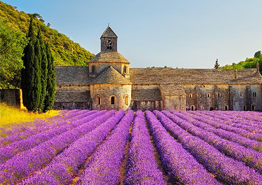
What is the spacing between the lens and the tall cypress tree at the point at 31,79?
1923 centimetres

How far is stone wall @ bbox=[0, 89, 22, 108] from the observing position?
18.7 m

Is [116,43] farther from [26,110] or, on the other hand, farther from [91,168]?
[91,168]

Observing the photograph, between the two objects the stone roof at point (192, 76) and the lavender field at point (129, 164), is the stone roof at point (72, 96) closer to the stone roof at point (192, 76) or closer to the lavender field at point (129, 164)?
the stone roof at point (192, 76)

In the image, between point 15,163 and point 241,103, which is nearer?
point 15,163

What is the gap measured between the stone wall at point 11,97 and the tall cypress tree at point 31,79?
386 millimetres

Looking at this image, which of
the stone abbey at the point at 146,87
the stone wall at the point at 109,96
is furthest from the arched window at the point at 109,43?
the stone wall at the point at 109,96

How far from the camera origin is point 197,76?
1419 inches

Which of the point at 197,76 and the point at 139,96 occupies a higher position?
the point at 197,76

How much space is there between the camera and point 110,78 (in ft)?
97.6

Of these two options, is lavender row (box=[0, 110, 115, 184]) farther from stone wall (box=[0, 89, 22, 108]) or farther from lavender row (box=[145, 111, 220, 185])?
stone wall (box=[0, 89, 22, 108])

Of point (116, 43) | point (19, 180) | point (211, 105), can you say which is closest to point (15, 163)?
point (19, 180)

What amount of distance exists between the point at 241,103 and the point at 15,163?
35115 millimetres

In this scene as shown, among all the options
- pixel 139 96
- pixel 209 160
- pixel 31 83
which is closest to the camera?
pixel 209 160

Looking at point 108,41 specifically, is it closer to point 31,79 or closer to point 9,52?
point 31,79
